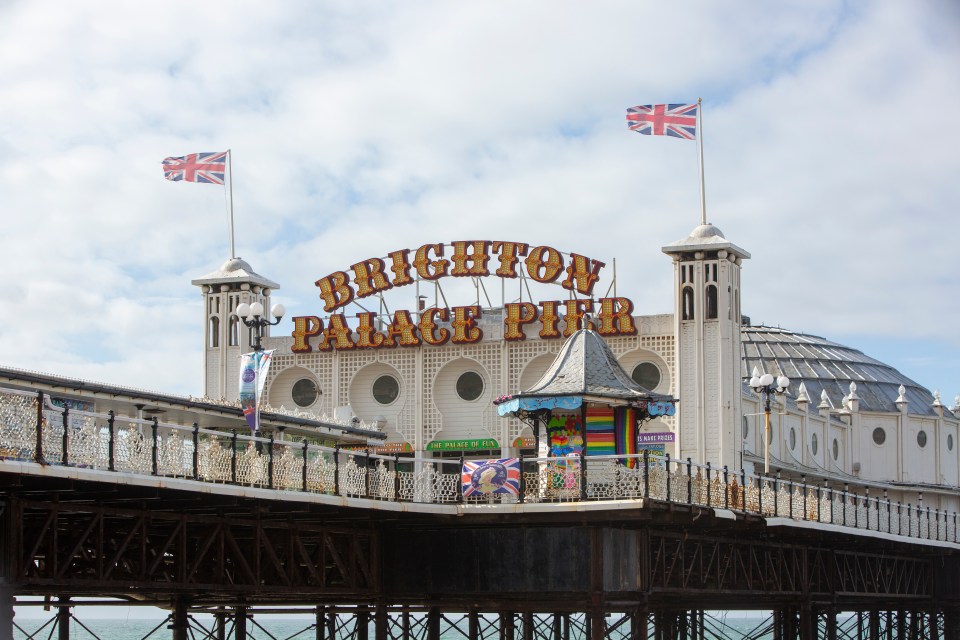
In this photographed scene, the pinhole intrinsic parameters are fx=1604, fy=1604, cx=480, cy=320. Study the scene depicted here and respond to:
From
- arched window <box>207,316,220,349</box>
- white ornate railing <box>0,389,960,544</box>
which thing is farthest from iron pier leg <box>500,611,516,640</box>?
arched window <box>207,316,220,349</box>

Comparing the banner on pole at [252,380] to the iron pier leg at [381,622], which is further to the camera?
the iron pier leg at [381,622]

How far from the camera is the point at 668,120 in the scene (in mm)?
68750

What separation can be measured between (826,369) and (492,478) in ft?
233

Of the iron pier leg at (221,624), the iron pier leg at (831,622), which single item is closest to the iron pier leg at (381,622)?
the iron pier leg at (221,624)

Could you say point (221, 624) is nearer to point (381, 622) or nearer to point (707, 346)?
point (381, 622)

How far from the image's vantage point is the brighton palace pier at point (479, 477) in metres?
34.5

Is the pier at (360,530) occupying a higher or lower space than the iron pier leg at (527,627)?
higher

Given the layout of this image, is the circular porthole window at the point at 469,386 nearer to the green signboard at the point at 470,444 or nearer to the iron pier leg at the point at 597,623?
the green signboard at the point at 470,444

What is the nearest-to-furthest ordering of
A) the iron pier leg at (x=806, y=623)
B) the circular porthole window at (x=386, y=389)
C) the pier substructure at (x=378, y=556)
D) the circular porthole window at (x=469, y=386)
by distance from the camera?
the pier substructure at (x=378, y=556) < the iron pier leg at (x=806, y=623) < the circular porthole window at (x=469, y=386) < the circular porthole window at (x=386, y=389)

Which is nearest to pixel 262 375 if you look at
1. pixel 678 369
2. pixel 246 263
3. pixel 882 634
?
pixel 678 369

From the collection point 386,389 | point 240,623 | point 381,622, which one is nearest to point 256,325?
point 381,622

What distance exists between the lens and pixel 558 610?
42000mm

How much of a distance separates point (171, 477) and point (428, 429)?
41.5 m

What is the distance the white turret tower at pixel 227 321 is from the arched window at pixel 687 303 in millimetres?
20750
